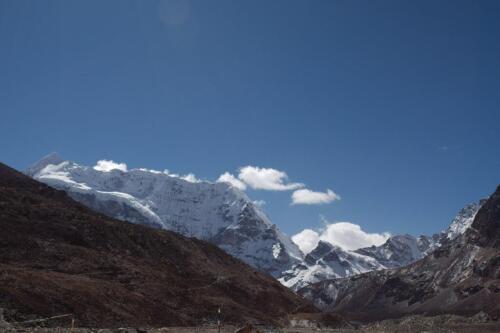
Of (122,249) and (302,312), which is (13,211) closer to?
(122,249)

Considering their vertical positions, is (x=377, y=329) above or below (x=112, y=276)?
below

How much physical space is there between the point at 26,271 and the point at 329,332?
39994 mm

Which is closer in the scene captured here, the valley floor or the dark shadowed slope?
the valley floor

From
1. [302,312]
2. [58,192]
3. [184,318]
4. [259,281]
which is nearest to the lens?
[184,318]

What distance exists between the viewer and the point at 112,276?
76375 mm

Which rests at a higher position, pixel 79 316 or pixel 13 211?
pixel 13 211

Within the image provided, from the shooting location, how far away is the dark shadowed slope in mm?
57031

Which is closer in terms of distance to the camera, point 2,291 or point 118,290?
point 2,291

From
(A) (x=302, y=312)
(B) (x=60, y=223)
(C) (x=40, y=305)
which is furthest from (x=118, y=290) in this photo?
(A) (x=302, y=312)

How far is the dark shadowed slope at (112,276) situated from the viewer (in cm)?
5703

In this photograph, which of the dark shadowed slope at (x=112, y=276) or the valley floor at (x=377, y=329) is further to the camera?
the dark shadowed slope at (x=112, y=276)

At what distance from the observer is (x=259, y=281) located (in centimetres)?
11556

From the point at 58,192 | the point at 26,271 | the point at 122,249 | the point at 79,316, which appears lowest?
the point at 79,316

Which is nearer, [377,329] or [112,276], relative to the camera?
[112,276]
